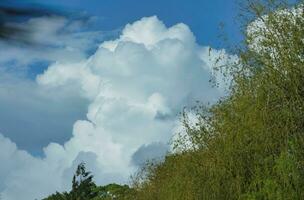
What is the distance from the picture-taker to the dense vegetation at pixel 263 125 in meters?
20.5

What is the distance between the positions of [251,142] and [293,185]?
295cm

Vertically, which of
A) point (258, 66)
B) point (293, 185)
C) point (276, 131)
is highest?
point (258, 66)

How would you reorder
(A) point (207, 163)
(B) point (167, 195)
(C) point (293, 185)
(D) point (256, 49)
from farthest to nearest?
(B) point (167, 195) < (A) point (207, 163) < (D) point (256, 49) < (C) point (293, 185)

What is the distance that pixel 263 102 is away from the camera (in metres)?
22.7

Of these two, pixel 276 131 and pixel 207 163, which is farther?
pixel 207 163

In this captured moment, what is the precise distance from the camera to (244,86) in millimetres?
24188

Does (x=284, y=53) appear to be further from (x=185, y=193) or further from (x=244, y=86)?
(x=185, y=193)

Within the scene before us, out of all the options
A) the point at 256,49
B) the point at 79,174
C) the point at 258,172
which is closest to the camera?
the point at 258,172

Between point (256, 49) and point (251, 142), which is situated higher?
point (256, 49)

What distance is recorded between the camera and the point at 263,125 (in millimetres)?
22172

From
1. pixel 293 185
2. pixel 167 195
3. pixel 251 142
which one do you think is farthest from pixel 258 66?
pixel 167 195

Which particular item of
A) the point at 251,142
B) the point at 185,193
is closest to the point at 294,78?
the point at 251,142

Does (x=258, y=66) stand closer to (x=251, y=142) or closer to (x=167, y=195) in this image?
(x=251, y=142)

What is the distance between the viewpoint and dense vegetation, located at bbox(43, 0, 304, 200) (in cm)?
2055
